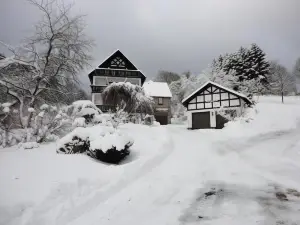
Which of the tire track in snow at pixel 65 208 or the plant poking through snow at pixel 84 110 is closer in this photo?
the tire track in snow at pixel 65 208

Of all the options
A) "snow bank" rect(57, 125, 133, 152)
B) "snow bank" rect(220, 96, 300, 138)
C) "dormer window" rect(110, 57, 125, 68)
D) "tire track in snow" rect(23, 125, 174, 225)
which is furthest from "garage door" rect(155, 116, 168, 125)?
"tire track in snow" rect(23, 125, 174, 225)

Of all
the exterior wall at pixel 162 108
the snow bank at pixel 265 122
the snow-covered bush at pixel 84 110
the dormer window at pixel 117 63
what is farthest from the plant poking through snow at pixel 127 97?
the exterior wall at pixel 162 108

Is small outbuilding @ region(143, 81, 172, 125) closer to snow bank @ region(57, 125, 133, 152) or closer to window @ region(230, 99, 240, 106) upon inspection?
window @ region(230, 99, 240, 106)

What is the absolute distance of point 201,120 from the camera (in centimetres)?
3109

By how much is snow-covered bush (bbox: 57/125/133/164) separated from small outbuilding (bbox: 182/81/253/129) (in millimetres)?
20246

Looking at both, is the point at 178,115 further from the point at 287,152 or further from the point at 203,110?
the point at 287,152

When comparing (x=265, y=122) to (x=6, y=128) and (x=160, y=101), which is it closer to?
(x=160, y=101)

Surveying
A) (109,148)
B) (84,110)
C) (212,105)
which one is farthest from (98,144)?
(212,105)

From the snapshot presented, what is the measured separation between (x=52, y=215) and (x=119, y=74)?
103 feet

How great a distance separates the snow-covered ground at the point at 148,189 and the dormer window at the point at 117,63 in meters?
25.8

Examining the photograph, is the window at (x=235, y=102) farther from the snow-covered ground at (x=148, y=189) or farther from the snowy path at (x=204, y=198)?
the snowy path at (x=204, y=198)

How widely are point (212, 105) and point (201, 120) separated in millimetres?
2259

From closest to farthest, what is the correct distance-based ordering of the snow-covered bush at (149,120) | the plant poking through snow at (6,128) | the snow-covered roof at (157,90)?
the plant poking through snow at (6,128), the snow-covered bush at (149,120), the snow-covered roof at (157,90)

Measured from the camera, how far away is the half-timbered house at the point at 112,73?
35.4 metres
